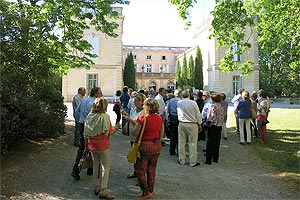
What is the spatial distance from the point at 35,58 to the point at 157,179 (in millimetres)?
4948

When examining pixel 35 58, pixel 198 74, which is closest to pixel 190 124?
pixel 35 58

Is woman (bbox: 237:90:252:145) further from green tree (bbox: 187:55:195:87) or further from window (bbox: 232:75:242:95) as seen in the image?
green tree (bbox: 187:55:195:87)

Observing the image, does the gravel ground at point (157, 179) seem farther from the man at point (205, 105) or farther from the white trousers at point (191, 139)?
the man at point (205, 105)

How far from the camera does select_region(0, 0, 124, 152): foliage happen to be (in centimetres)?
673

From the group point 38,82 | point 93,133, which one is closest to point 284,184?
point 93,133

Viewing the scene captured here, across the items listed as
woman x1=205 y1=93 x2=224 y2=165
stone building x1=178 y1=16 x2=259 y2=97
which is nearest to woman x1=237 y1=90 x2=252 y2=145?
woman x1=205 y1=93 x2=224 y2=165

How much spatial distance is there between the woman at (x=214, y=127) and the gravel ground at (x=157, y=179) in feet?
0.97

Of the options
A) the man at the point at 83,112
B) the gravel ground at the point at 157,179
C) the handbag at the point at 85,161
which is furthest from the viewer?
the man at the point at 83,112

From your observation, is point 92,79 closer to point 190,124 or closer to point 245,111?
point 245,111

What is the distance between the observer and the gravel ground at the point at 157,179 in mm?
4906

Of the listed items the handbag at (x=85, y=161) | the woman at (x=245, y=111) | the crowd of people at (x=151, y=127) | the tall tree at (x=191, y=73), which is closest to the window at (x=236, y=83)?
the tall tree at (x=191, y=73)

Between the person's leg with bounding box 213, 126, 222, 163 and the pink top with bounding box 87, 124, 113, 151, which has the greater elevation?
the pink top with bounding box 87, 124, 113, 151

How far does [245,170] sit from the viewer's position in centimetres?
648

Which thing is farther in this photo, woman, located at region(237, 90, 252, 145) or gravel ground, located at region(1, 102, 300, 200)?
woman, located at region(237, 90, 252, 145)
